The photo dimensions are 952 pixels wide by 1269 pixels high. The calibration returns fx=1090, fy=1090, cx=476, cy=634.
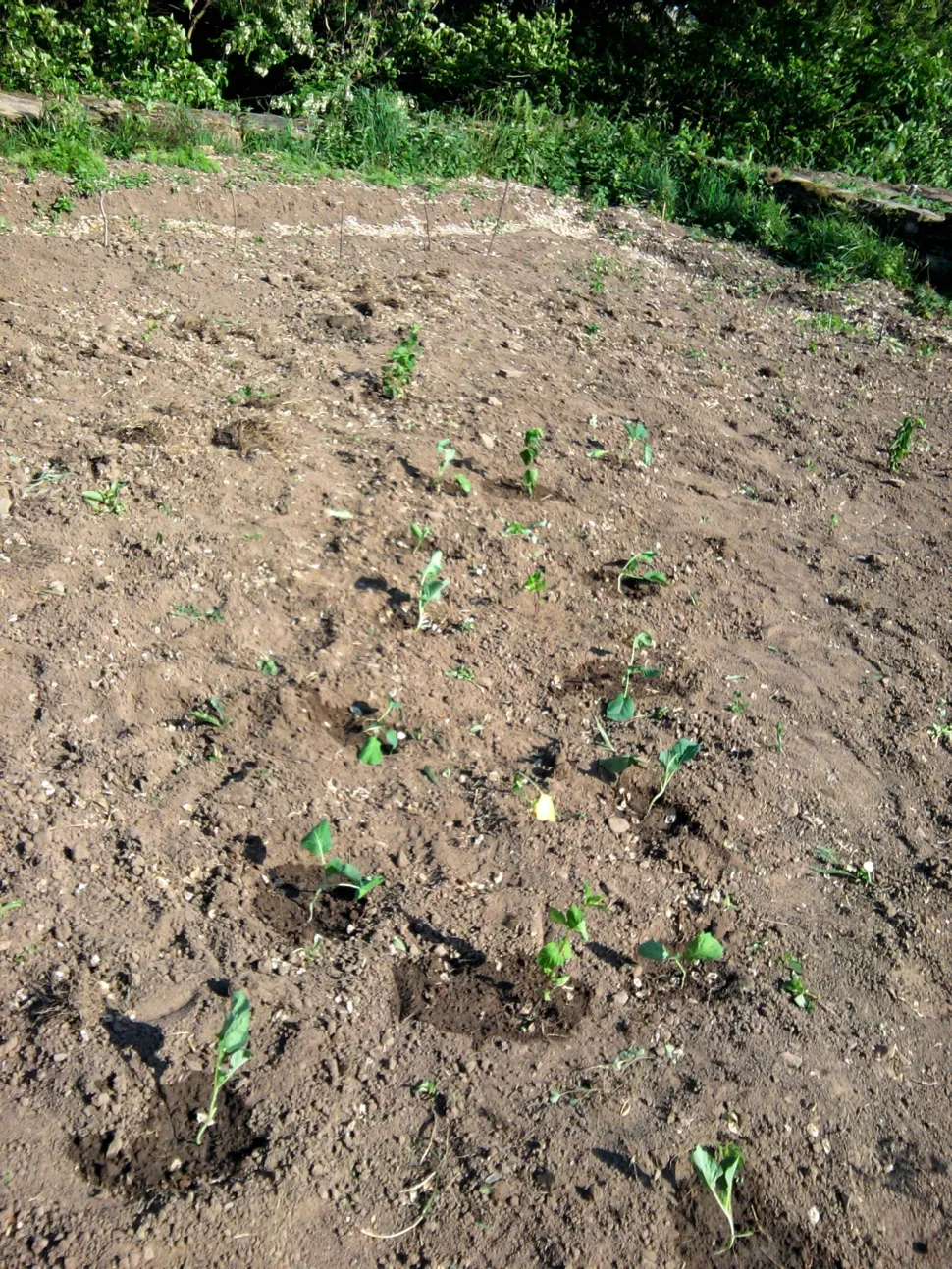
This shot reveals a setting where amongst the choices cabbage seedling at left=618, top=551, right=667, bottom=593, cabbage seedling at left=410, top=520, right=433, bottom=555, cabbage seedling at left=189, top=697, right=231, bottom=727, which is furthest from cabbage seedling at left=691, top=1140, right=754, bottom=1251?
cabbage seedling at left=410, top=520, right=433, bottom=555

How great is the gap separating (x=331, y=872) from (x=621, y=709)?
1.09 m

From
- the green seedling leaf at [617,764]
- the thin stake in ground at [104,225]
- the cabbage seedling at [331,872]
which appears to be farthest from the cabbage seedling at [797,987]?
the thin stake in ground at [104,225]

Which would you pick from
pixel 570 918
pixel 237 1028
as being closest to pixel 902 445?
pixel 570 918

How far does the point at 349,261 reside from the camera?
21.1 feet

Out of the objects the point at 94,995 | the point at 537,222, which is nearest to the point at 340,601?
the point at 94,995

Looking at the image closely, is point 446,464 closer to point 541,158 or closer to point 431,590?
point 431,590

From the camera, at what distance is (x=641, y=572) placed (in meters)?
4.25

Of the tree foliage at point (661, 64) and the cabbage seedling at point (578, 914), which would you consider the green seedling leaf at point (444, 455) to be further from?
the tree foliage at point (661, 64)

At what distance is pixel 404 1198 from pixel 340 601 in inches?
80.1

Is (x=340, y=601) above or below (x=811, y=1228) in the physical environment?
above

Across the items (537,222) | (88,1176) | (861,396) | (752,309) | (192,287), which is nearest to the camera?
(88,1176)

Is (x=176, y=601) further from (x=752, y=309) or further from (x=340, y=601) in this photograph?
(x=752, y=309)

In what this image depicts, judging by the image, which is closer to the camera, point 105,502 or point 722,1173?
point 722,1173

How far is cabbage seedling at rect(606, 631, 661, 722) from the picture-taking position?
3.48 meters
